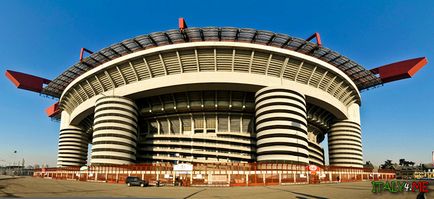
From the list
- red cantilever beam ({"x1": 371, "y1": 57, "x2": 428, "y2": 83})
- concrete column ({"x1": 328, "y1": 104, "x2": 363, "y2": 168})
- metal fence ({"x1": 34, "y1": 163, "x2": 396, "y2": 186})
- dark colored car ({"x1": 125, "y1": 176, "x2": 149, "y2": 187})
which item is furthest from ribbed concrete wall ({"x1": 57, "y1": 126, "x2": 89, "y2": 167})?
red cantilever beam ({"x1": 371, "y1": 57, "x2": 428, "y2": 83})

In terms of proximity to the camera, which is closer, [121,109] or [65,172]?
[65,172]

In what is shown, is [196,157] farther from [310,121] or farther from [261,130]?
[310,121]

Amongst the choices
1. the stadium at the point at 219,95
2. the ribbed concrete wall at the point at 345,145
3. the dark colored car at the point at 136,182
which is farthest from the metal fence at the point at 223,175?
the ribbed concrete wall at the point at 345,145

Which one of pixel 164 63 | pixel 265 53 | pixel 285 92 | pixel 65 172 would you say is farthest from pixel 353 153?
pixel 65 172

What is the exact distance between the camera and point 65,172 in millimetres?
59125

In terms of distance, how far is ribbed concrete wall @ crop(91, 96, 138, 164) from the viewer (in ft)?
198

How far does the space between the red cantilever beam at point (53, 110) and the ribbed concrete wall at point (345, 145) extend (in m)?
78.2

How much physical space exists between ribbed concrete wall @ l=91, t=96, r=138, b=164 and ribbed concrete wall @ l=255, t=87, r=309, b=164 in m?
24.9

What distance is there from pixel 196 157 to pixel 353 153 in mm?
37872

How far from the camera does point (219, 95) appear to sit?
2559 inches

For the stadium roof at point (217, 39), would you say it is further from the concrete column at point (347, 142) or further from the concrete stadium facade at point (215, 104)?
the concrete column at point (347, 142)

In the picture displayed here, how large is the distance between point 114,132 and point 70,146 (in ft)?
110

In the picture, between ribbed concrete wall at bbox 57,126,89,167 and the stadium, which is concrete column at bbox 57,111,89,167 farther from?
the stadium

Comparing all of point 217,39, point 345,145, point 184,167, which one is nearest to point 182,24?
point 217,39
